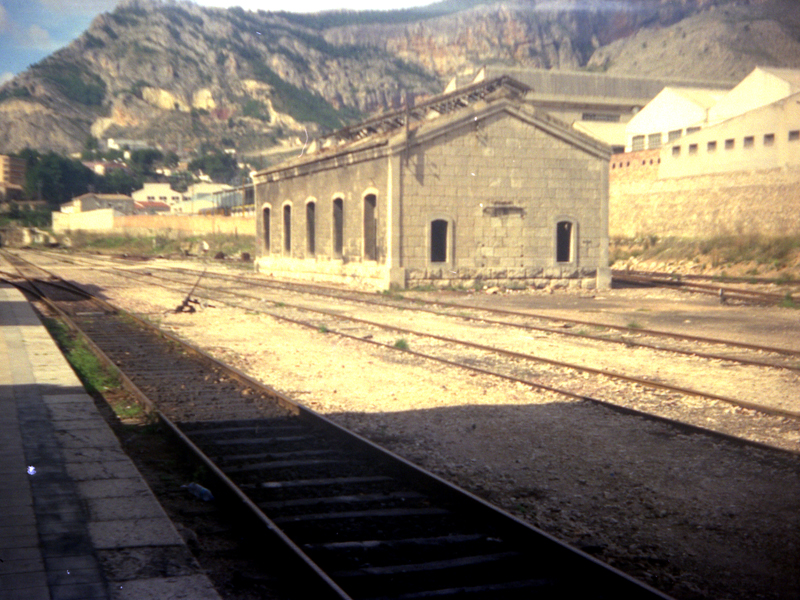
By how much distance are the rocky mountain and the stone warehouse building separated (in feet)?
397

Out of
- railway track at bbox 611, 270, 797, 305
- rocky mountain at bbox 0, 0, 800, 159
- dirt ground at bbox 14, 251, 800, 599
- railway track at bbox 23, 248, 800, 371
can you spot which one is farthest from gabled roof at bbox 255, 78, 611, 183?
rocky mountain at bbox 0, 0, 800, 159

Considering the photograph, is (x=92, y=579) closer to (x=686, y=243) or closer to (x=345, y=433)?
(x=345, y=433)

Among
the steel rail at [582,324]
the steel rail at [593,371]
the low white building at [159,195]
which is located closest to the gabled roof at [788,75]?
the steel rail at [582,324]

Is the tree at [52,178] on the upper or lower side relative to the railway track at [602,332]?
upper

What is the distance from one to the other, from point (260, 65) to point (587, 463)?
581ft

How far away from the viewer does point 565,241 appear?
27016mm

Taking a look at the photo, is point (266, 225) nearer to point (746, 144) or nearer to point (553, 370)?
point (746, 144)

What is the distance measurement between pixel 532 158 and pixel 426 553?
76.4ft

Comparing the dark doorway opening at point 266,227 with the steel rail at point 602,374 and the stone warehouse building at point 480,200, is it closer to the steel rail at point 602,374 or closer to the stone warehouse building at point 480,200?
the stone warehouse building at point 480,200

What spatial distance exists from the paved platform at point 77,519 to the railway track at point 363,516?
618 millimetres

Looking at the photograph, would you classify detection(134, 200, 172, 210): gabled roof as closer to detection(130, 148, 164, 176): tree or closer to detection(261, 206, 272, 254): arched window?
detection(130, 148, 164, 176): tree

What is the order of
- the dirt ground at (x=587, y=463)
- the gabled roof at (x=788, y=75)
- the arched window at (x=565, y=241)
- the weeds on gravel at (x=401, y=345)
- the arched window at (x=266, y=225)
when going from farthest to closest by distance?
the gabled roof at (x=788, y=75) < the arched window at (x=266, y=225) < the arched window at (x=565, y=241) < the weeds on gravel at (x=401, y=345) < the dirt ground at (x=587, y=463)

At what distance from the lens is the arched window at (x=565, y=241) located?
88.0 ft

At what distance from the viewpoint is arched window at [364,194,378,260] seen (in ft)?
87.4
